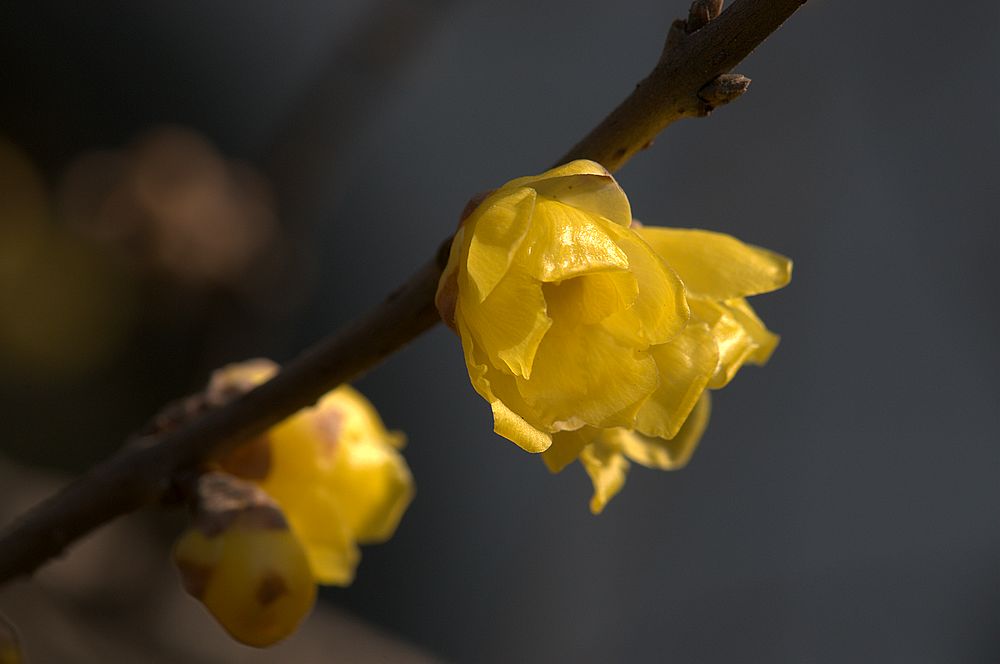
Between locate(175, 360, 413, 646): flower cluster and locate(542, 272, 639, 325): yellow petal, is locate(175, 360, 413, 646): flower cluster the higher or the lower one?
the lower one

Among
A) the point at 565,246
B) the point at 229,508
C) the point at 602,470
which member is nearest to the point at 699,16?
the point at 565,246

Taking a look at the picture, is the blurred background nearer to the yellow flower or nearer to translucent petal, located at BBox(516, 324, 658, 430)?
the yellow flower

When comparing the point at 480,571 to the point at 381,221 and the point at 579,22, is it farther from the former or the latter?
the point at 579,22

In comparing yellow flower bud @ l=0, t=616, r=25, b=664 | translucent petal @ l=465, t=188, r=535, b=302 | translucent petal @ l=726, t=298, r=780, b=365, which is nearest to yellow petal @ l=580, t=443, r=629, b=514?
translucent petal @ l=726, t=298, r=780, b=365

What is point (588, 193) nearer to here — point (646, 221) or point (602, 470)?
point (602, 470)

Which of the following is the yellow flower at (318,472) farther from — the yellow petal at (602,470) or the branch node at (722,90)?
the branch node at (722,90)

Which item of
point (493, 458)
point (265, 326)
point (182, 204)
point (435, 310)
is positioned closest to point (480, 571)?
point (493, 458)

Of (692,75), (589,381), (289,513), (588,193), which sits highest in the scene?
(692,75)
